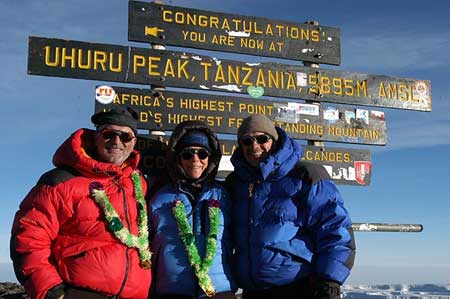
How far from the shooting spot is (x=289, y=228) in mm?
4594

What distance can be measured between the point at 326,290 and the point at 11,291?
623 cm

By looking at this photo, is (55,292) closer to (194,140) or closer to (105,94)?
(194,140)

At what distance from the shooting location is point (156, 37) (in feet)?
22.2

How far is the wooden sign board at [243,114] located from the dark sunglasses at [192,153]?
1605 mm

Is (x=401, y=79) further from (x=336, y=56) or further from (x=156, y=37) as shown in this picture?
(x=156, y=37)

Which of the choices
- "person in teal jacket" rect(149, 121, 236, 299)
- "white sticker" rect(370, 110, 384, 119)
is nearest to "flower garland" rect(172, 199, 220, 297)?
"person in teal jacket" rect(149, 121, 236, 299)

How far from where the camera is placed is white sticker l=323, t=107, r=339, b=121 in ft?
24.7

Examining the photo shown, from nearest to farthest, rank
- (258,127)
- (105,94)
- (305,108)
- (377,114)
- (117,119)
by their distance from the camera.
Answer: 1. (117,119)
2. (258,127)
3. (105,94)
4. (305,108)
5. (377,114)

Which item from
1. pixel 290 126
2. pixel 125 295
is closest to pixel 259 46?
pixel 290 126

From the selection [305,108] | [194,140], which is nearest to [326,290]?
[194,140]

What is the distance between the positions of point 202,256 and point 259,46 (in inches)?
150

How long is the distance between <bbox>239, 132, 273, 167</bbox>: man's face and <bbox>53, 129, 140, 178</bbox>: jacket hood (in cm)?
122

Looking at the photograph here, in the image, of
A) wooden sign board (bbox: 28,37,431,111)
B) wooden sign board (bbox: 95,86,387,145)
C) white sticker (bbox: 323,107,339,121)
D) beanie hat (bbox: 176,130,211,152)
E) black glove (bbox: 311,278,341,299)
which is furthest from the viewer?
white sticker (bbox: 323,107,339,121)

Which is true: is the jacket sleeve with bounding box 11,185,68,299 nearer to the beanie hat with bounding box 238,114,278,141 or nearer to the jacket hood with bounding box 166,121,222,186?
the jacket hood with bounding box 166,121,222,186
